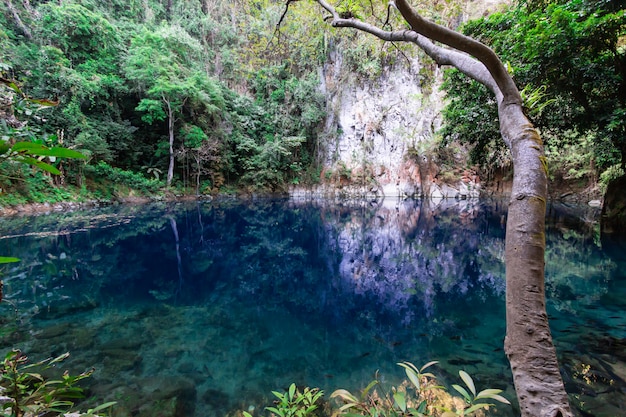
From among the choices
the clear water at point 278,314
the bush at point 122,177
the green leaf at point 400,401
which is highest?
the bush at point 122,177

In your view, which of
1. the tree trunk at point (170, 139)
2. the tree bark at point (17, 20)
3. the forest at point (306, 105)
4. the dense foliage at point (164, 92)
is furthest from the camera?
the tree trunk at point (170, 139)

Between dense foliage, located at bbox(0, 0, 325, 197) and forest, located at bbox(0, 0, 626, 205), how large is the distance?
82mm

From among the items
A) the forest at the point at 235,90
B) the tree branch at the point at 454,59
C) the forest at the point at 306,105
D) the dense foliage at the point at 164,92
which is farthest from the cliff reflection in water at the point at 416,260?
the dense foliage at the point at 164,92

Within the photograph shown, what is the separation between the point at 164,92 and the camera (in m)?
16.2

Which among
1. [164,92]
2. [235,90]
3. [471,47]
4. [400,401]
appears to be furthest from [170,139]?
[400,401]

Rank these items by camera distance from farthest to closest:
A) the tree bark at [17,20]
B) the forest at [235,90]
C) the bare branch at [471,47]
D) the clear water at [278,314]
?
the tree bark at [17,20], the forest at [235,90], the clear water at [278,314], the bare branch at [471,47]

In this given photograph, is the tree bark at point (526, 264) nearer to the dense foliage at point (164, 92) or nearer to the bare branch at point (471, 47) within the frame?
the bare branch at point (471, 47)

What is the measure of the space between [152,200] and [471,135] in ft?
54.4

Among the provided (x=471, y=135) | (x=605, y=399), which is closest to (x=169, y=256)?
(x=605, y=399)

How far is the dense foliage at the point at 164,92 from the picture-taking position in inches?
515

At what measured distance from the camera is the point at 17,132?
141 cm

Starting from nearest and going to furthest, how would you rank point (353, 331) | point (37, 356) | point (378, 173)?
point (37, 356)
point (353, 331)
point (378, 173)

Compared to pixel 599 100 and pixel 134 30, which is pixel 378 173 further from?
pixel 134 30

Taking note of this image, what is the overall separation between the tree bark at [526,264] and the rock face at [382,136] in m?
21.6
